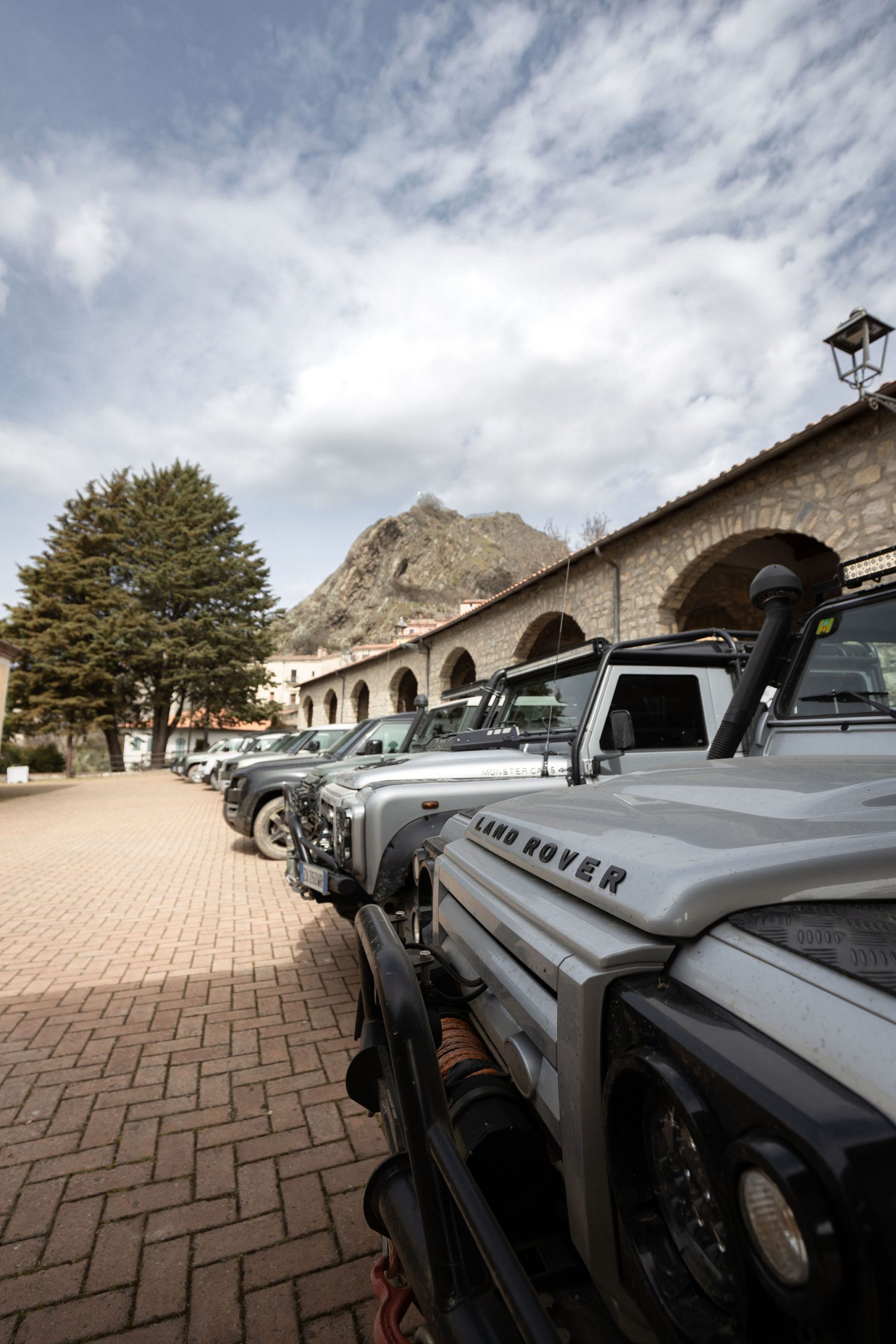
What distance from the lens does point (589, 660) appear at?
4.52 m

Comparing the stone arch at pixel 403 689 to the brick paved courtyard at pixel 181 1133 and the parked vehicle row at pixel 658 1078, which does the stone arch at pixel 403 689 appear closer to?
the brick paved courtyard at pixel 181 1133

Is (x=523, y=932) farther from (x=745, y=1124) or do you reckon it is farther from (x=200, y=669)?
(x=200, y=669)

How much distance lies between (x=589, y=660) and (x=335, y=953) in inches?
104

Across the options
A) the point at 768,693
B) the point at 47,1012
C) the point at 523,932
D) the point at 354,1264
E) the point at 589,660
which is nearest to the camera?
the point at 523,932

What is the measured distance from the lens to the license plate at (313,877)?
414 centimetres

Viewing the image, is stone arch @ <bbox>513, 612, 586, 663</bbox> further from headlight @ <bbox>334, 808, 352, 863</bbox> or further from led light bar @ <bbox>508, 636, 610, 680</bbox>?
headlight @ <bbox>334, 808, 352, 863</bbox>

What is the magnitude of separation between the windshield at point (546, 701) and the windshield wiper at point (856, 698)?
1.69 m

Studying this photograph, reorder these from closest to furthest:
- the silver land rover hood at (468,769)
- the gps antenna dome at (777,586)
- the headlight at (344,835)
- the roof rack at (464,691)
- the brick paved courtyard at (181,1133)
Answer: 1. the brick paved courtyard at (181,1133)
2. the gps antenna dome at (777,586)
3. the headlight at (344,835)
4. the silver land rover hood at (468,769)
5. the roof rack at (464,691)

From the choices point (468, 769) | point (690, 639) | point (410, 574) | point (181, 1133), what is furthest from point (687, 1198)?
point (410, 574)

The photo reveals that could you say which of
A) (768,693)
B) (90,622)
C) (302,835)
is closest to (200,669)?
(90,622)

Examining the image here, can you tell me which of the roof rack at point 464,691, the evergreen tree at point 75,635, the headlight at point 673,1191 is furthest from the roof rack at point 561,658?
the evergreen tree at point 75,635

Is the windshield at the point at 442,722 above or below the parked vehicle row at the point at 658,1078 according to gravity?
above

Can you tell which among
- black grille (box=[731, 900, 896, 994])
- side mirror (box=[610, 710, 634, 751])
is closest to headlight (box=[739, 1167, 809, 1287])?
black grille (box=[731, 900, 896, 994])

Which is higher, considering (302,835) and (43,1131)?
(302,835)
